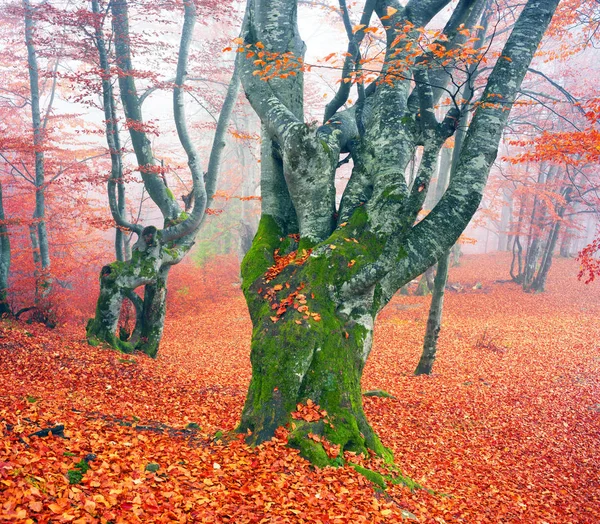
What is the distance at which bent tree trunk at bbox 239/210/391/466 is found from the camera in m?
3.90

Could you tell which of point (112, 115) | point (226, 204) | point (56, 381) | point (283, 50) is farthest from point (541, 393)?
point (226, 204)

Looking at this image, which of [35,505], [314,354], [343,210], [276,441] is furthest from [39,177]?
[35,505]

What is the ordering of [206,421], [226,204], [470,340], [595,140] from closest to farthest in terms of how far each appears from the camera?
[206,421]
[595,140]
[470,340]
[226,204]

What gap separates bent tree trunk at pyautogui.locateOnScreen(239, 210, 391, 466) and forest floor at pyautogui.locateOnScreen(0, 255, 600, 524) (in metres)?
0.29

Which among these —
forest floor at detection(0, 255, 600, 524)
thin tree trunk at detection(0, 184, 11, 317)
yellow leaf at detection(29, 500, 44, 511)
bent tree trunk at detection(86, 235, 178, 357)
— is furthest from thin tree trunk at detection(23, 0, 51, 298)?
yellow leaf at detection(29, 500, 44, 511)

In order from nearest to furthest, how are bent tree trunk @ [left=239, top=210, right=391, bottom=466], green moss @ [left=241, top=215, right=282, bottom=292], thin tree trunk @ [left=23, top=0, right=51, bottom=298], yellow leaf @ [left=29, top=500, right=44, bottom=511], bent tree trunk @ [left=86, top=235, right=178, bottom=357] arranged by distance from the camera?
yellow leaf @ [left=29, top=500, right=44, bottom=511], bent tree trunk @ [left=239, top=210, right=391, bottom=466], green moss @ [left=241, top=215, right=282, bottom=292], bent tree trunk @ [left=86, top=235, right=178, bottom=357], thin tree trunk @ [left=23, top=0, right=51, bottom=298]

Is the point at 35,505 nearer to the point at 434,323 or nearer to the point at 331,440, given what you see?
the point at 331,440

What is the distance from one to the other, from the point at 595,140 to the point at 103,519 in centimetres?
749

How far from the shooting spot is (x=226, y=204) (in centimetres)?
2566

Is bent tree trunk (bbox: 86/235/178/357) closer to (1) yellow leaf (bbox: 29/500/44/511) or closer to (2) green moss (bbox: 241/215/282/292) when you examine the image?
(2) green moss (bbox: 241/215/282/292)

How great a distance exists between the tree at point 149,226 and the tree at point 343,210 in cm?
397

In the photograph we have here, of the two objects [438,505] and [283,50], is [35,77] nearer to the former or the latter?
[283,50]

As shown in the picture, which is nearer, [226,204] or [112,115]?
[112,115]

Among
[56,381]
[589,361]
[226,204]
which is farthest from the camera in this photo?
[226,204]
